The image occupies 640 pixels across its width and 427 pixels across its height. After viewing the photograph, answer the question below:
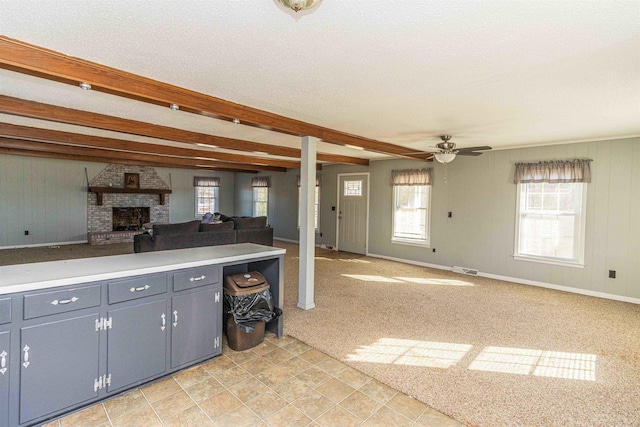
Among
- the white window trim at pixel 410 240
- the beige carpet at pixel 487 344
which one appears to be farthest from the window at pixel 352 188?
the beige carpet at pixel 487 344

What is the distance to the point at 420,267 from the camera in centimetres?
669

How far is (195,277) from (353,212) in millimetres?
5780

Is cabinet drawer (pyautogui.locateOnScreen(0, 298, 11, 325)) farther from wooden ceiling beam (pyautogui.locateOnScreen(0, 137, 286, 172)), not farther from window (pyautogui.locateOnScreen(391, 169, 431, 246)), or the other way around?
window (pyautogui.locateOnScreen(391, 169, 431, 246))

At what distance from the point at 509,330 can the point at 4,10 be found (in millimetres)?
4695

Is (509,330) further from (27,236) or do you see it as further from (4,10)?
(27,236)

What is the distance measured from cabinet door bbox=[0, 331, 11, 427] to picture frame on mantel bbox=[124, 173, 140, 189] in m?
8.61

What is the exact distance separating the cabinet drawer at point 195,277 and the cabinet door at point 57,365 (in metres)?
0.56

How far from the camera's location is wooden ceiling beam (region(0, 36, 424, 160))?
2022mm

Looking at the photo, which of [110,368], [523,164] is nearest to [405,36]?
[110,368]

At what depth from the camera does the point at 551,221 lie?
5266 millimetres

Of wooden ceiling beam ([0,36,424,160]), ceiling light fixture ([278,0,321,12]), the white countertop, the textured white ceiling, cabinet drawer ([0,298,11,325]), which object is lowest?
cabinet drawer ([0,298,11,325])

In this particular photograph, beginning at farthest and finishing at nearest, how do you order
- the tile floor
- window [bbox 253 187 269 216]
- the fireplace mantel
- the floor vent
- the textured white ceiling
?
window [bbox 253 187 269 216] → the fireplace mantel → the floor vent → the tile floor → the textured white ceiling

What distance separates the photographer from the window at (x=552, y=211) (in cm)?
497

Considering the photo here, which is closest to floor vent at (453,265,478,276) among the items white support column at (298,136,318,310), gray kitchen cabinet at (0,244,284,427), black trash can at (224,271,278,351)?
white support column at (298,136,318,310)
